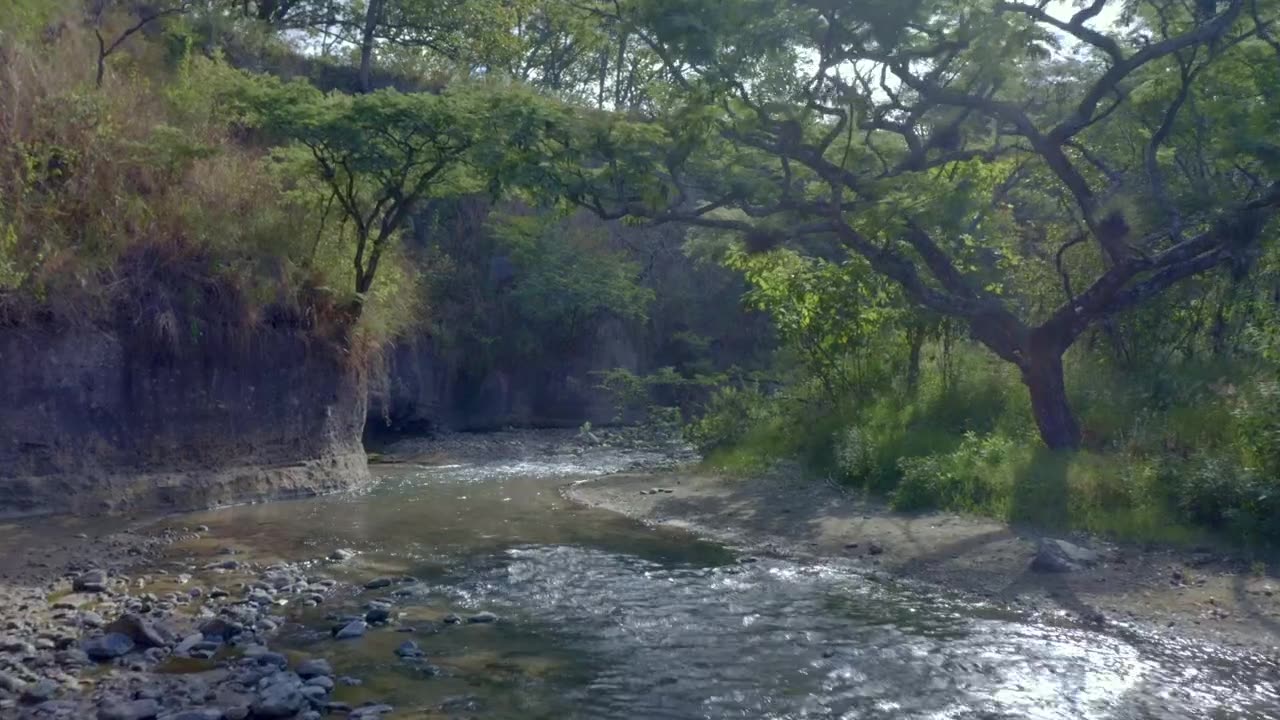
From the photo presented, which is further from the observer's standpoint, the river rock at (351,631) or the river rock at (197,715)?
the river rock at (351,631)

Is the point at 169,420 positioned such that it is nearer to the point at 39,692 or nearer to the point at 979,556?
the point at 39,692

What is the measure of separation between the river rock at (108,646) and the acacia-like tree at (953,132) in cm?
828

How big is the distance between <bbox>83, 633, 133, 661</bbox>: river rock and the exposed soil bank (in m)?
6.65

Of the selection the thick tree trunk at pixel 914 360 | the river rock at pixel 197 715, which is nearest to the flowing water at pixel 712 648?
the river rock at pixel 197 715

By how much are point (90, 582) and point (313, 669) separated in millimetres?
4098

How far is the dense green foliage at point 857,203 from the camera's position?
14.9m

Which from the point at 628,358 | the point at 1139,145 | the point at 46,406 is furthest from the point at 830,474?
the point at 628,358

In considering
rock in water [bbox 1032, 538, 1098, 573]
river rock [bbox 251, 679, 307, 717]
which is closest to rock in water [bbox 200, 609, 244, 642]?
river rock [bbox 251, 679, 307, 717]

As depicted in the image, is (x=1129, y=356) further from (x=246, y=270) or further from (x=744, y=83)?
(x=246, y=270)

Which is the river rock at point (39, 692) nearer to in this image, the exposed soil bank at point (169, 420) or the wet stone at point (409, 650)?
the wet stone at point (409, 650)

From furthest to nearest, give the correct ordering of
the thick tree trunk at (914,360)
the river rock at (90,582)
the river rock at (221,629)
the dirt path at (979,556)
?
1. the thick tree trunk at (914,360)
2. the river rock at (90,582)
3. the dirt path at (979,556)
4. the river rock at (221,629)

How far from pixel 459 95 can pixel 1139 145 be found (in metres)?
10.8

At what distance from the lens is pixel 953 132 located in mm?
16906

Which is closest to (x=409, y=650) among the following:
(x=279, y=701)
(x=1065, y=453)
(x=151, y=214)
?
(x=279, y=701)
